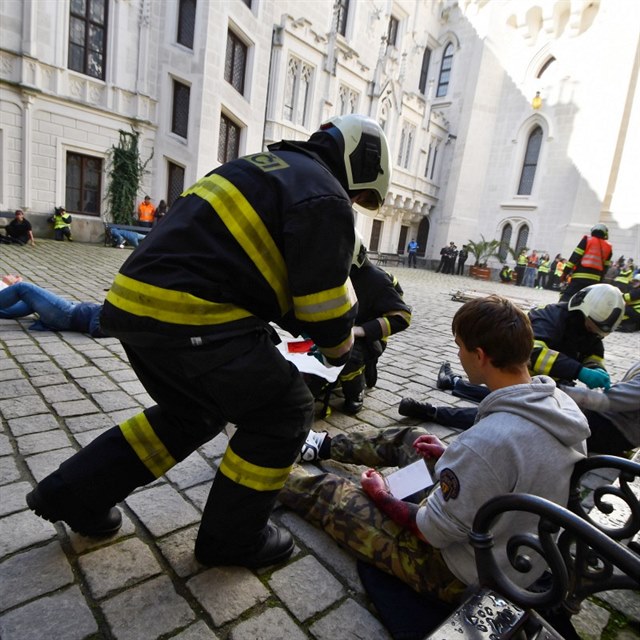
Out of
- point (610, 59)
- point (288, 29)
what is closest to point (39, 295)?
point (288, 29)

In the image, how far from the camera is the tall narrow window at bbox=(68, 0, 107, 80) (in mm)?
14570

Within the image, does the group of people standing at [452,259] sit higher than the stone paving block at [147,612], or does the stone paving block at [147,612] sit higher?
the group of people standing at [452,259]

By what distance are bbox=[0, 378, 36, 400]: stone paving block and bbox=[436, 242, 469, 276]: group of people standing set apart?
24.9m

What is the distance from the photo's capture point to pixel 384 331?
Result: 3.76 metres

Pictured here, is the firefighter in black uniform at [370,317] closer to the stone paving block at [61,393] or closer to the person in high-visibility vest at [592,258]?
the stone paving block at [61,393]

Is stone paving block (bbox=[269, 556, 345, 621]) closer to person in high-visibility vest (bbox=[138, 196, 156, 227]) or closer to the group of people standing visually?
person in high-visibility vest (bbox=[138, 196, 156, 227])

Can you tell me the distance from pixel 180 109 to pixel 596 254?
49.8ft

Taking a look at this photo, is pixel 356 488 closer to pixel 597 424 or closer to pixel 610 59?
pixel 597 424

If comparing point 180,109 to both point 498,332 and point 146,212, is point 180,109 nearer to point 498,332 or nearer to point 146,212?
point 146,212

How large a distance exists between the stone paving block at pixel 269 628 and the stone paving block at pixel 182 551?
0.34 m

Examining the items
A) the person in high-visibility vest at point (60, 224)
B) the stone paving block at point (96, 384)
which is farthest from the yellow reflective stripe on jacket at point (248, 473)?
the person in high-visibility vest at point (60, 224)

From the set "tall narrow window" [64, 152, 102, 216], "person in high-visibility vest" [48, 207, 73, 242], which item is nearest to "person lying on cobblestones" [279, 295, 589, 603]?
"person in high-visibility vest" [48, 207, 73, 242]

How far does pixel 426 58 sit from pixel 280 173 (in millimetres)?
34422

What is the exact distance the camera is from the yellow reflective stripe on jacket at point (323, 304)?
1.52 m
